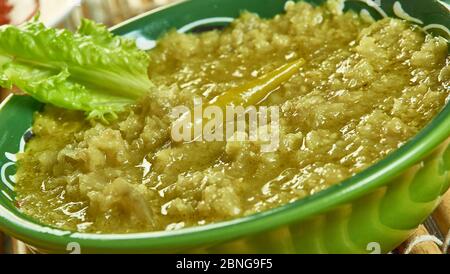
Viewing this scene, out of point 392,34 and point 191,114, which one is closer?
point 191,114

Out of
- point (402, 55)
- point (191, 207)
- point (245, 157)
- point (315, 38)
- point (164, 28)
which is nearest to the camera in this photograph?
point (191, 207)

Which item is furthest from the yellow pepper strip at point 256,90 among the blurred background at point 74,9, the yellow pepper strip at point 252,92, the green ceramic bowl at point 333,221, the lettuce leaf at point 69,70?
the blurred background at point 74,9

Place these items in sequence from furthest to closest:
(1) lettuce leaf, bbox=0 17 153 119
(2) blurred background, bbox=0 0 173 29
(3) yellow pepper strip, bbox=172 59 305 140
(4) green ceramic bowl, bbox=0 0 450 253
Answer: (2) blurred background, bbox=0 0 173 29 → (1) lettuce leaf, bbox=0 17 153 119 → (3) yellow pepper strip, bbox=172 59 305 140 → (4) green ceramic bowl, bbox=0 0 450 253

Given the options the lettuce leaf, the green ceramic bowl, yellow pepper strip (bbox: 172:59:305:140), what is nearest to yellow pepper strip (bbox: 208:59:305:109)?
yellow pepper strip (bbox: 172:59:305:140)

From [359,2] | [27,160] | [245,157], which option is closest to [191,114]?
[245,157]

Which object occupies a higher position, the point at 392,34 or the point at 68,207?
the point at 392,34

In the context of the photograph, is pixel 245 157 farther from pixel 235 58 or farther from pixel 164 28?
pixel 164 28

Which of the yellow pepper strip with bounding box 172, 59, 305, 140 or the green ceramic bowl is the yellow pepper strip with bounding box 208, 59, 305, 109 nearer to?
the yellow pepper strip with bounding box 172, 59, 305, 140
